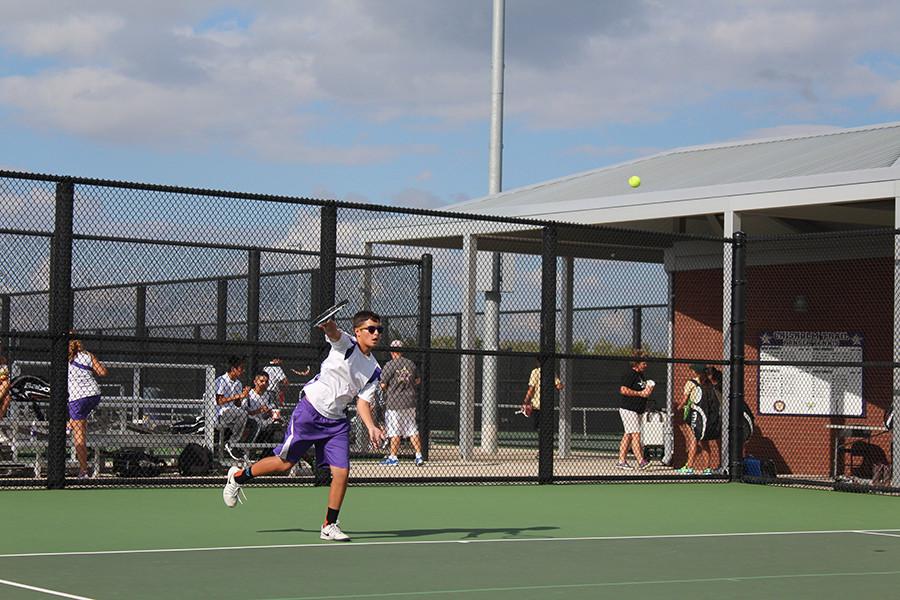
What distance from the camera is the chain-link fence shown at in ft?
48.2

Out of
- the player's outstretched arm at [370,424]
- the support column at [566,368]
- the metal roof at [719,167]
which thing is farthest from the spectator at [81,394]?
the support column at [566,368]

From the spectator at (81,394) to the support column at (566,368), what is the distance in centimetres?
940

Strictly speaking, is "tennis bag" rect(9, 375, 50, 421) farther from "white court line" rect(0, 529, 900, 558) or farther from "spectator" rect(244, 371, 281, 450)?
"white court line" rect(0, 529, 900, 558)

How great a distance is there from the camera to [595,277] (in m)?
22.5

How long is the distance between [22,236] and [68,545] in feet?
29.2

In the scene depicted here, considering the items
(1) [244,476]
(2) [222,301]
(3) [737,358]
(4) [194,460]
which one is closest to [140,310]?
(2) [222,301]

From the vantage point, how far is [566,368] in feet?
73.7

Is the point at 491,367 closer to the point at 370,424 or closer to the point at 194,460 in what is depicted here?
the point at 194,460

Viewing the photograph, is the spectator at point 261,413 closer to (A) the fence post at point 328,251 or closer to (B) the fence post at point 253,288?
(A) the fence post at point 328,251

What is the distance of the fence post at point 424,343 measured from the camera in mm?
19188

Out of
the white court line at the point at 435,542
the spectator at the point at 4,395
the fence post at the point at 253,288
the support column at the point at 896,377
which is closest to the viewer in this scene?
the white court line at the point at 435,542

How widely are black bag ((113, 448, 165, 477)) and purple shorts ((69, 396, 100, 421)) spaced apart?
3.87ft

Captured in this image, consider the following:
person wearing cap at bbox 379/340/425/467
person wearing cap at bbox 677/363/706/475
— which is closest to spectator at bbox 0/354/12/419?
person wearing cap at bbox 379/340/425/467

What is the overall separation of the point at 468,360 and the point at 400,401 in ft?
3.72
